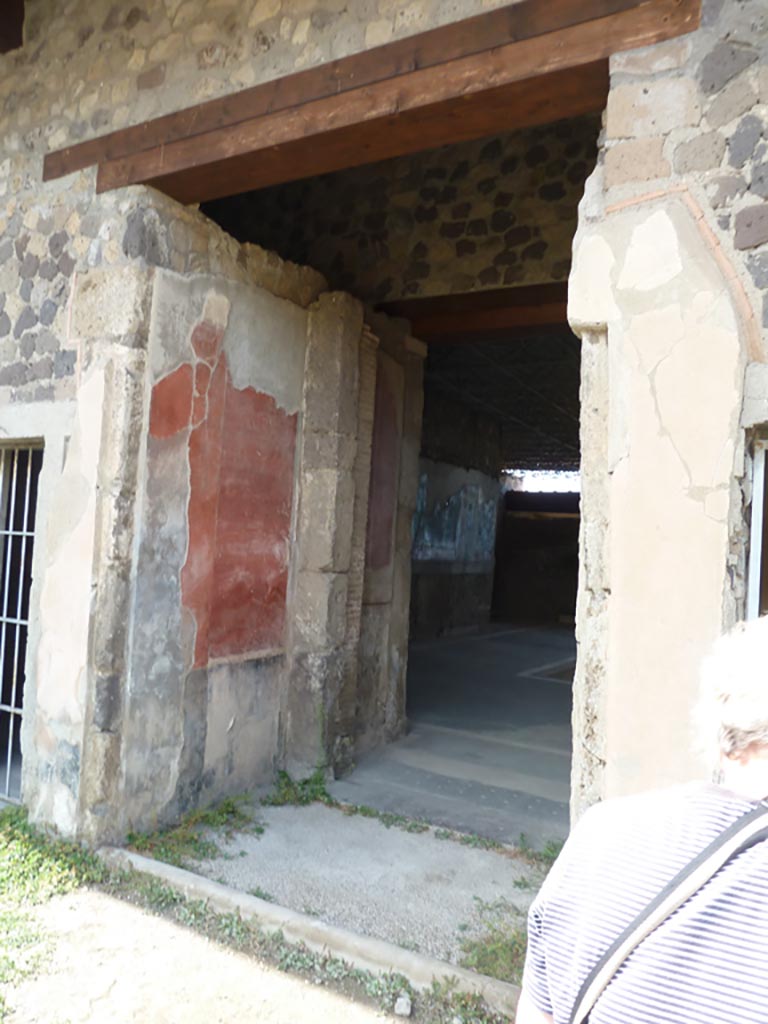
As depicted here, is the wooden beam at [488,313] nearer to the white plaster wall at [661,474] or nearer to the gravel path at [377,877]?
the white plaster wall at [661,474]

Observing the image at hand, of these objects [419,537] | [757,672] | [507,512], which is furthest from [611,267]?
[507,512]

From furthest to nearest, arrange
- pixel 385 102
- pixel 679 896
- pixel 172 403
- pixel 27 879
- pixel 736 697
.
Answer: pixel 172 403
pixel 27 879
pixel 385 102
pixel 736 697
pixel 679 896

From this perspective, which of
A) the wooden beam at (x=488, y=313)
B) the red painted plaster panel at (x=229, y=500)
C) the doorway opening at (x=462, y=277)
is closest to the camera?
the red painted plaster panel at (x=229, y=500)

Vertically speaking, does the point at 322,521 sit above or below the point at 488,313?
below

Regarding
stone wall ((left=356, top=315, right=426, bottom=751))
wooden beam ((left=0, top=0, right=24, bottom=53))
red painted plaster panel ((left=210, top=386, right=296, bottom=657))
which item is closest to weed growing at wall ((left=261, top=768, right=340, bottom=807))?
stone wall ((left=356, top=315, right=426, bottom=751))

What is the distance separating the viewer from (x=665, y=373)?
7.94 ft

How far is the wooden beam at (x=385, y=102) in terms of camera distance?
2.57m

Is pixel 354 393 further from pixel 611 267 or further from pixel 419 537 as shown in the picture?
pixel 419 537

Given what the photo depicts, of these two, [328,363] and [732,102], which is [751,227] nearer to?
[732,102]

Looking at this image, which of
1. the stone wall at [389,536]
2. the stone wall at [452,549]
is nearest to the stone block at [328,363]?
the stone wall at [389,536]

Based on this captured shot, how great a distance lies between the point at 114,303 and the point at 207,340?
478 mm

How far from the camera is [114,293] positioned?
3680 millimetres

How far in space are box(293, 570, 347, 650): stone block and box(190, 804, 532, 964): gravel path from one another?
37.3 inches

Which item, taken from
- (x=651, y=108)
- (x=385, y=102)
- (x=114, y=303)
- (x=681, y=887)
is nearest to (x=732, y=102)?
(x=651, y=108)
